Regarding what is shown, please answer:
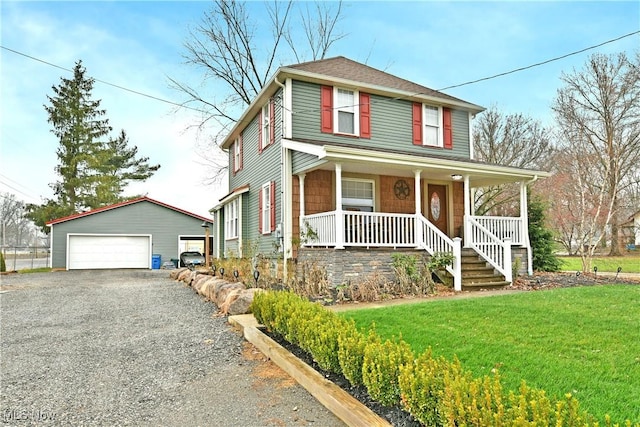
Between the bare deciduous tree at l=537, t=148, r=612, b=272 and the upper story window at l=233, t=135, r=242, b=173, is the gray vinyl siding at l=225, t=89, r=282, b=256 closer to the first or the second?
the upper story window at l=233, t=135, r=242, b=173

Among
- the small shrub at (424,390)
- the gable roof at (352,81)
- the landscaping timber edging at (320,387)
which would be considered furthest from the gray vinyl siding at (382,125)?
the small shrub at (424,390)

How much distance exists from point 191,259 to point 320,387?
20912mm

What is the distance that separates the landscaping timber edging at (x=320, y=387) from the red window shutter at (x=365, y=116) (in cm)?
822

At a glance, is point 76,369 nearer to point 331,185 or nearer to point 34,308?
point 34,308

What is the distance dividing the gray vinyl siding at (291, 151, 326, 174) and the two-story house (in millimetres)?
42

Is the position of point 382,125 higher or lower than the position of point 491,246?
higher

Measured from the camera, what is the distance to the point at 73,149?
107 ft

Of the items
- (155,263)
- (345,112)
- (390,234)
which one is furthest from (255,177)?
(155,263)

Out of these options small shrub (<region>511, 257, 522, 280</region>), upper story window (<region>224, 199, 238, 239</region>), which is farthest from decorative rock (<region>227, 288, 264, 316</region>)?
upper story window (<region>224, 199, 238, 239</region>)

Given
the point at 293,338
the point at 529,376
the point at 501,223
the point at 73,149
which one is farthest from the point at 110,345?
the point at 73,149

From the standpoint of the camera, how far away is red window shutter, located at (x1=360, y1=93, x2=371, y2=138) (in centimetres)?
1271

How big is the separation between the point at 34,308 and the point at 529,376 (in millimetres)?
9573

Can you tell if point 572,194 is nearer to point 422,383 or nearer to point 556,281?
point 556,281

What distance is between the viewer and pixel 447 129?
557 inches
